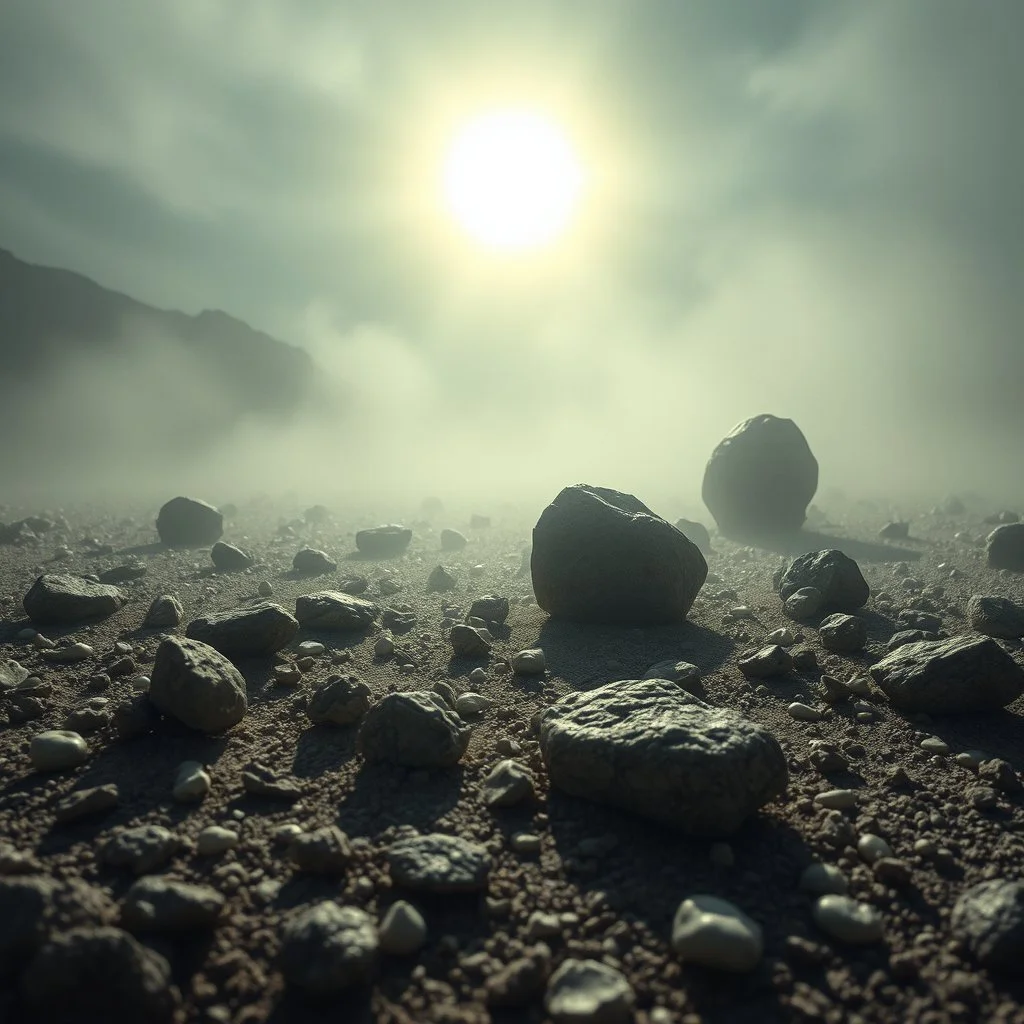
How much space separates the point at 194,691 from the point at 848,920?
3736 mm

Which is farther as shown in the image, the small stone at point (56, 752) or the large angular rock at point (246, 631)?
the large angular rock at point (246, 631)

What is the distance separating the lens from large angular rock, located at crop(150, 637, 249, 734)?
3.90 metres

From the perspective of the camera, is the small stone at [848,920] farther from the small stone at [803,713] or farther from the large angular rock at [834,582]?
the large angular rock at [834,582]

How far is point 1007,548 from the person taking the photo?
1035 cm

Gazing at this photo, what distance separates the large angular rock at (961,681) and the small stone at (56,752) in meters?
5.60

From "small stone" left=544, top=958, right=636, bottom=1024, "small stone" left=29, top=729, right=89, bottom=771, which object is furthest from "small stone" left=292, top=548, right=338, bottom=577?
"small stone" left=544, top=958, right=636, bottom=1024

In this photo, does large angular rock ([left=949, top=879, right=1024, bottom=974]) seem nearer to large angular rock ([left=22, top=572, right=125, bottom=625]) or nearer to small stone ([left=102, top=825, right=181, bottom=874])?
small stone ([left=102, top=825, right=181, bottom=874])

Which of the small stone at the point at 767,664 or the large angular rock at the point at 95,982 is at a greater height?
the small stone at the point at 767,664

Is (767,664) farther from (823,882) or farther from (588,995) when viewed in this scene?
(588,995)

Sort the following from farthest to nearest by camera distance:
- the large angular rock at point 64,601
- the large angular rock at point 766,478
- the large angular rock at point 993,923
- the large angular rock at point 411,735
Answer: the large angular rock at point 766,478, the large angular rock at point 64,601, the large angular rock at point 411,735, the large angular rock at point 993,923

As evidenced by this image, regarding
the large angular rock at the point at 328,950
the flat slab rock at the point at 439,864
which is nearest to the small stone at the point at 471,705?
the flat slab rock at the point at 439,864

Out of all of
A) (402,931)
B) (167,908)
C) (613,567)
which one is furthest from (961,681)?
(167,908)

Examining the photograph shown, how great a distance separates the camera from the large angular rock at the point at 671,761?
117 inches

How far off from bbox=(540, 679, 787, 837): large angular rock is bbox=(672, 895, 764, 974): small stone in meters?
0.62
